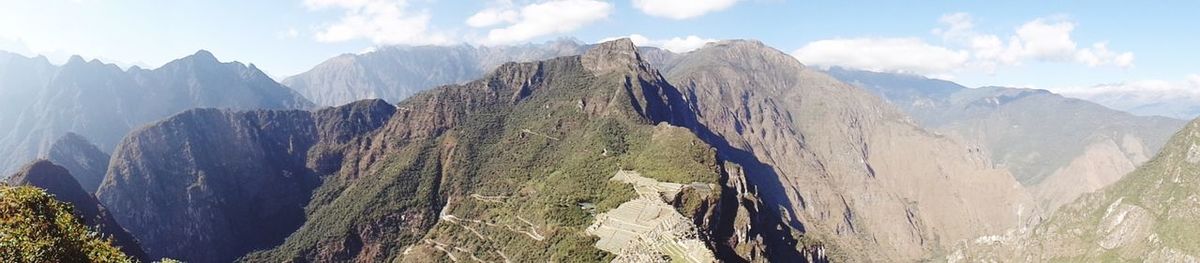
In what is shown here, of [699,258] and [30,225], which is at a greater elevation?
[30,225]

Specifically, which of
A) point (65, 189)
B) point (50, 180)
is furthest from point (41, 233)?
point (50, 180)

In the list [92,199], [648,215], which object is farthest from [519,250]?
[92,199]

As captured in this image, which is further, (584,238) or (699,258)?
(584,238)

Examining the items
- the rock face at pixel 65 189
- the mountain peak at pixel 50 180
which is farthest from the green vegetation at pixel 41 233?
the mountain peak at pixel 50 180

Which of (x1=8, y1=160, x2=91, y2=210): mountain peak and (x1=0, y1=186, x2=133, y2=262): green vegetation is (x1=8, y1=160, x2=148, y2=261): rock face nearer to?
(x1=8, y1=160, x2=91, y2=210): mountain peak

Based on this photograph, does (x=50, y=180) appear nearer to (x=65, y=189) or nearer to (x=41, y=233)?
(x=65, y=189)

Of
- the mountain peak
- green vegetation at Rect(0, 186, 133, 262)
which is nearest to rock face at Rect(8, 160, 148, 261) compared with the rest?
the mountain peak

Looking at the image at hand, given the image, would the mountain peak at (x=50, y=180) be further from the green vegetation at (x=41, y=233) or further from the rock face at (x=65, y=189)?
the green vegetation at (x=41, y=233)

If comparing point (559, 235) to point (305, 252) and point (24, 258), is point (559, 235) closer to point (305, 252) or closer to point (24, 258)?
point (305, 252)
